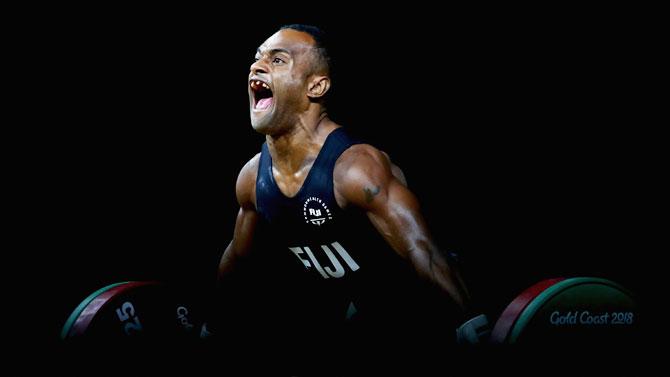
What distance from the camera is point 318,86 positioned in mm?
2770

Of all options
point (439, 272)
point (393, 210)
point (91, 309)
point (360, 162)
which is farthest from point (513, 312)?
point (91, 309)

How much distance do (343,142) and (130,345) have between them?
1.02 meters

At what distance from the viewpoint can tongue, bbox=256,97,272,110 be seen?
276 cm

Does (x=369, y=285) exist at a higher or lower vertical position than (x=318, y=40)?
lower

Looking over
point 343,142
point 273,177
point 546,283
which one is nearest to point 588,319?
point 546,283

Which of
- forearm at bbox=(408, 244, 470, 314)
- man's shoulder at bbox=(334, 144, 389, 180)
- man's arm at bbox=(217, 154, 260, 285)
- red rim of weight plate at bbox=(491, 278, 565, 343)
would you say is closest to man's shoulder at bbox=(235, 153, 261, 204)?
man's arm at bbox=(217, 154, 260, 285)

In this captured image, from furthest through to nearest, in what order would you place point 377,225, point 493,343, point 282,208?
1. point 282,208
2. point 377,225
3. point 493,343

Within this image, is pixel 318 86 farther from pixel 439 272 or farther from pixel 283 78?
pixel 439 272

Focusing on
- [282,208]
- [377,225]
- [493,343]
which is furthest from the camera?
[282,208]

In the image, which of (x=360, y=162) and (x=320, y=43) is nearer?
(x=360, y=162)

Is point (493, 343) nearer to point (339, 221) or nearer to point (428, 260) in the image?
point (428, 260)

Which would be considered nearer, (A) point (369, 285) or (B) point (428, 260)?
(B) point (428, 260)

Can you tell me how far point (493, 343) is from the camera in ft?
7.95

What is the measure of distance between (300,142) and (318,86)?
0.65 feet
